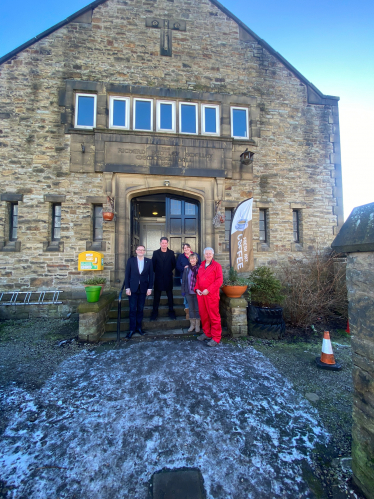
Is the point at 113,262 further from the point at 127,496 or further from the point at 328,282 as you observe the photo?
the point at 328,282

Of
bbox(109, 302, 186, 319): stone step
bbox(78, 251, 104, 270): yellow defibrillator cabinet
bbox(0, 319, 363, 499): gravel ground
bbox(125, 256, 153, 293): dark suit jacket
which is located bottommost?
bbox(0, 319, 363, 499): gravel ground

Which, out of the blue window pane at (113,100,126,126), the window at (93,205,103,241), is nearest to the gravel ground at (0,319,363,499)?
the window at (93,205,103,241)

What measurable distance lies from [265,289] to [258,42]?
9117 millimetres

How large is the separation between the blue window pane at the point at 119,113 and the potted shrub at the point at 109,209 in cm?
258

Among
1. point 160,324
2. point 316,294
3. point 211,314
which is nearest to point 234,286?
point 211,314

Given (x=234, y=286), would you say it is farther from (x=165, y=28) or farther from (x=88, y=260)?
(x=165, y=28)

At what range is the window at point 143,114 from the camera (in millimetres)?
7246

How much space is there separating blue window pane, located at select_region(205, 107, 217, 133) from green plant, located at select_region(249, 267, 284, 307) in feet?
17.2

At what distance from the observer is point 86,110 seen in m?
7.16

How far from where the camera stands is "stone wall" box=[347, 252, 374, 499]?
5.50ft

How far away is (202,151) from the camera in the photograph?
7348mm

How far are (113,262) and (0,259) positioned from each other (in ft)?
10.9

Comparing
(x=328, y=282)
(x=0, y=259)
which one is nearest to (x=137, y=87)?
(x=0, y=259)

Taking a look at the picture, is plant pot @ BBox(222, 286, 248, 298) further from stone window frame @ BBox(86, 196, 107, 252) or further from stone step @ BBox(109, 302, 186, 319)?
stone window frame @ BBox(86, 196, 107, 252)
